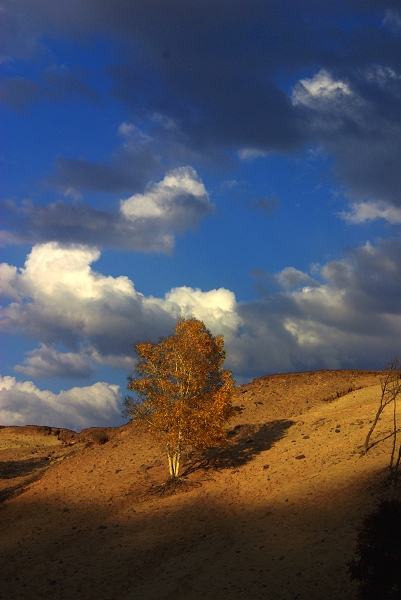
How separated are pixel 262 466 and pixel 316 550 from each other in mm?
13935

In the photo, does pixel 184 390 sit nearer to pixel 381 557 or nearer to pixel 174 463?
pixel 174 463

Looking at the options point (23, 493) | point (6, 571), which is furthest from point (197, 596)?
point (23, 493)

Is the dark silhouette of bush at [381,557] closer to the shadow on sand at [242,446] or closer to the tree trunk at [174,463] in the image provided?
the tree trunk at [174,463]

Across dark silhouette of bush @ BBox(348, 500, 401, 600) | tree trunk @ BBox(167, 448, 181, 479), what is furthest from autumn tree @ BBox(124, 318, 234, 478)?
dark silhouette of bush @ BBox(348, 500, 401, 600)

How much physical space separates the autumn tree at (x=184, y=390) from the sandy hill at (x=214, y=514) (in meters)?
3.46

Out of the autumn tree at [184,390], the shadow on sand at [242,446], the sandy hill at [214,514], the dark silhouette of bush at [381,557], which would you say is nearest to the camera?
the dark silhouette of bush at [381,557]

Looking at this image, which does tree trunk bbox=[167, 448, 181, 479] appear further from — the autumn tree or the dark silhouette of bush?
the dark silhouette of bush

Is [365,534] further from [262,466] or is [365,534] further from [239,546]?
[262,466]

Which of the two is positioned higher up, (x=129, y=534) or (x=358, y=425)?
(x=358, y=425)

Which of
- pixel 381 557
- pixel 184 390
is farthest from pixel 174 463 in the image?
pixel 381 557

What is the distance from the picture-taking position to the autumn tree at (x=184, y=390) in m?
36.8

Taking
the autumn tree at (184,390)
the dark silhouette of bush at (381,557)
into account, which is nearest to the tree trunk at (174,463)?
the autumn tree at (184,390)

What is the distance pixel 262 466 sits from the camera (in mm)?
38469

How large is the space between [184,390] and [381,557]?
70.7ft
